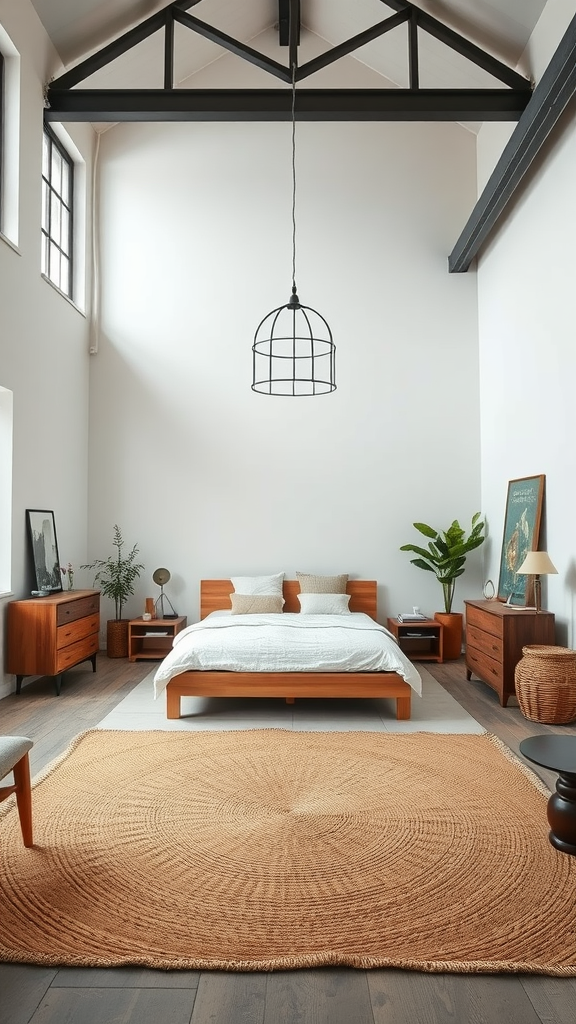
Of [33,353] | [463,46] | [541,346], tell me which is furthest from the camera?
[463,46]

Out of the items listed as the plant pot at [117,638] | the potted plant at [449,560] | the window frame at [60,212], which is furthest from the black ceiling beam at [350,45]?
the plant pot at [117,638]

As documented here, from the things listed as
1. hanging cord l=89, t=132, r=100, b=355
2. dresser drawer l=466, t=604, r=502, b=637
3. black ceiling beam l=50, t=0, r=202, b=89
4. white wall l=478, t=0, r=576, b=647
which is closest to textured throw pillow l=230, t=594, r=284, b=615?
dresser drawer l=466, t=604, r=502, b=637

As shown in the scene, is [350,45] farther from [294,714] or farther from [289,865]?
[289,865]

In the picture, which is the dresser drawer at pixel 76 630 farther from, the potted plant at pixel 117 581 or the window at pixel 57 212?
the window at pixel 57 212

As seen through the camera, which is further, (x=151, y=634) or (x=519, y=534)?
(x=151, y=634)

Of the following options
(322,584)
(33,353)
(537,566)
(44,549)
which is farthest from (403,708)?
(33,353)

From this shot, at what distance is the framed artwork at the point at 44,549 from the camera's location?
18.3 feet

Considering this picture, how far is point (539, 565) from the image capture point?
4.86 m

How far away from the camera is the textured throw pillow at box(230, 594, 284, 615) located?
21.2ft

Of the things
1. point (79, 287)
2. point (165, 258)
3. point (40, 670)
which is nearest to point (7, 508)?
point (40, 670)

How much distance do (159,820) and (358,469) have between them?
4626 millimetres

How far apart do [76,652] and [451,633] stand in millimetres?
3274

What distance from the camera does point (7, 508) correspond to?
17.4 ft

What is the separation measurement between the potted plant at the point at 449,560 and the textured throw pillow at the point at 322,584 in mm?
661
